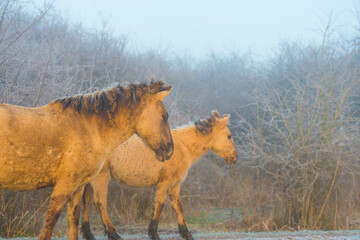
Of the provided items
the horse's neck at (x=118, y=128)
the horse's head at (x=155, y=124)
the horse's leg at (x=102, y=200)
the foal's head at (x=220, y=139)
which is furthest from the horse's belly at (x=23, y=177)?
the foal's head at (x=220, y=139)

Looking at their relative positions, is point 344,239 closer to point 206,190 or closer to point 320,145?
point 320,145

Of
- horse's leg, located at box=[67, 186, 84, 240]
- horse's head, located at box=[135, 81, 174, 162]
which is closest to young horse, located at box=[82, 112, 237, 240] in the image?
horse's leg, located at box=[67, 186, 84, 240]

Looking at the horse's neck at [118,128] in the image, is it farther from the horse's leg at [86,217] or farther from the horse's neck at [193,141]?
the horse's neck at [193,141]

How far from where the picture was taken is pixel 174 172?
725cm

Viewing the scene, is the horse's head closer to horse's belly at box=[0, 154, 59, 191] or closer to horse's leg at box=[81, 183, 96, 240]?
horse's belly at box=[0, 154, 59, 191]

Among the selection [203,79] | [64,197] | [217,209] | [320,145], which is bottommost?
[217,209]

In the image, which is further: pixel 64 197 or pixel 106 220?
pixel 106 220

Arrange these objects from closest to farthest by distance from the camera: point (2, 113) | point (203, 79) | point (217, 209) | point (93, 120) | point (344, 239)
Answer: point (2, 113) < point (93, 120) < point (344, 239) < point (217, 209) < point (203, 79)

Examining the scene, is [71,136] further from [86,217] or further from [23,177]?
[86,217]

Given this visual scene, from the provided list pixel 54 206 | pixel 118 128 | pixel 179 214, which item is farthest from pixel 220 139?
pixel 54 206

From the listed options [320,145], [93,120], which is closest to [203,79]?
[320,145]

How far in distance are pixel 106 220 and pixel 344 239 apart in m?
4.60

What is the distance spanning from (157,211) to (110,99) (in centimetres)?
324

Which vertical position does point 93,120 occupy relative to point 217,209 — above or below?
above
